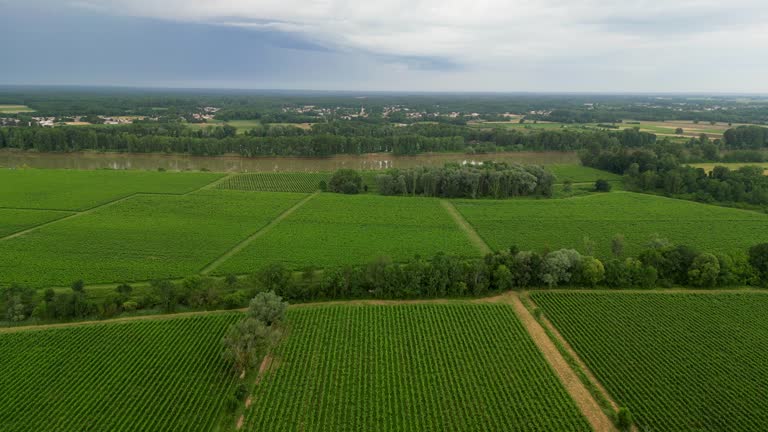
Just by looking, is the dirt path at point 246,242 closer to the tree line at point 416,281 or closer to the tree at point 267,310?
the tree line at point 416,281

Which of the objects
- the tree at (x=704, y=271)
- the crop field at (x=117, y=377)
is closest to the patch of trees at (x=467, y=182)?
the tree at (x=704, y=271)

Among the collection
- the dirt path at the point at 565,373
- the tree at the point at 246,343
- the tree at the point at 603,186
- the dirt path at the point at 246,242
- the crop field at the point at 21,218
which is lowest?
the dirt path at the point at 565,373

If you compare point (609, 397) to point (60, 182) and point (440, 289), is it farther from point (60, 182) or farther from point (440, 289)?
point (60, 182)

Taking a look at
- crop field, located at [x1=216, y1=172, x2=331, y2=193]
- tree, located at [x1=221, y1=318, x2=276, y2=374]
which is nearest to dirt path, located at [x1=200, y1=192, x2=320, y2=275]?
crop field, located at [x1=216, y1=172, x2=331, y2=193]

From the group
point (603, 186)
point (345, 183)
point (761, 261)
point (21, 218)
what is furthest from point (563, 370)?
point (21, 218)

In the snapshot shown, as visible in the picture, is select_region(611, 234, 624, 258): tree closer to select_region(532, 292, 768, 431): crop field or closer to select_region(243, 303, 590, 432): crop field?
select_region(532, 292, 768, 431): crop field

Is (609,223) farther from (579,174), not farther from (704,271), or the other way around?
(579,174)
